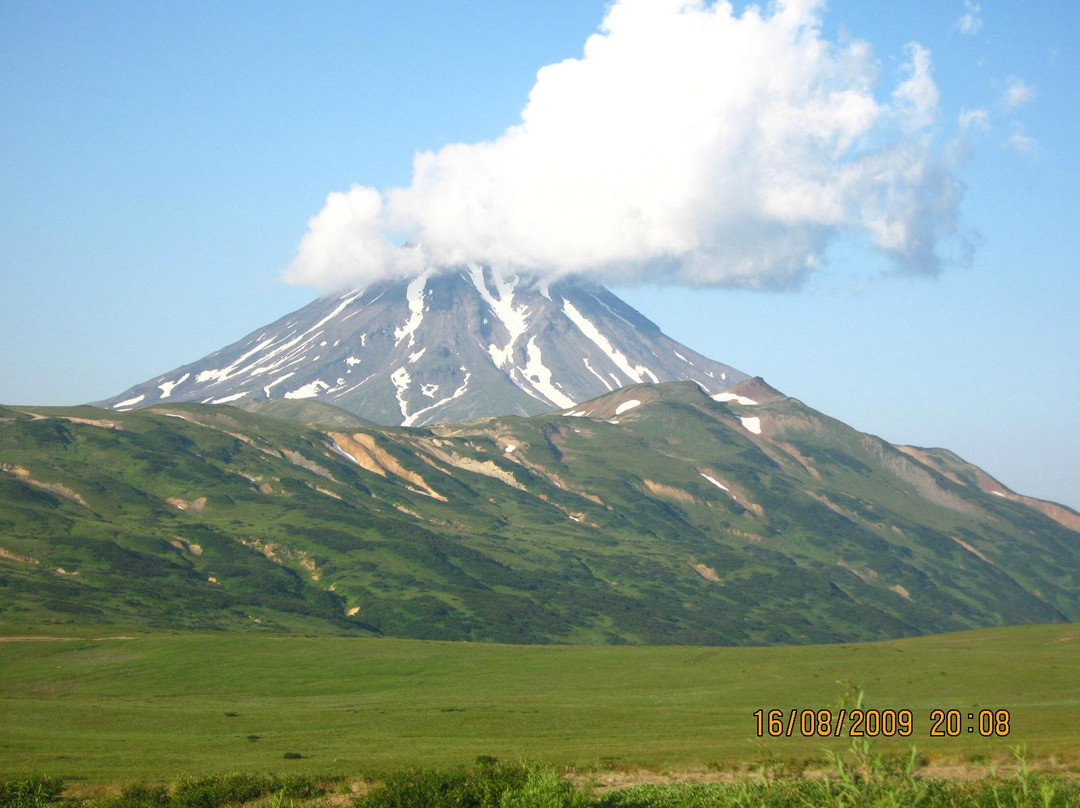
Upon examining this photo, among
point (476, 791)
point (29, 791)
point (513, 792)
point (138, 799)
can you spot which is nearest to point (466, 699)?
point (29, 791)

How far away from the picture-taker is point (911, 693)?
104m

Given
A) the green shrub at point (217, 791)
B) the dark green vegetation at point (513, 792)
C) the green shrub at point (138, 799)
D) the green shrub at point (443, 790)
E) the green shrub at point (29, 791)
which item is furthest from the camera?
the green shrub at point (217, 791)

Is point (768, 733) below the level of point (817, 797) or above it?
below

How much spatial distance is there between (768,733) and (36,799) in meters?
50.0

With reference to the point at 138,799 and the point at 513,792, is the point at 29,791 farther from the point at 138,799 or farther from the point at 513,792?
the point at 513,792

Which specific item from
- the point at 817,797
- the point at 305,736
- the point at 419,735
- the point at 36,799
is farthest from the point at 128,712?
the point at 817,797

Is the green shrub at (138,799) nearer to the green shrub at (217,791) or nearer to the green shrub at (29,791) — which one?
the green shrub at (217,791)

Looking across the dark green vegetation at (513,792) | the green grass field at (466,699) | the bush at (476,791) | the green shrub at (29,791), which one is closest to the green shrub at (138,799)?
the dark green vegetation at (513,792)

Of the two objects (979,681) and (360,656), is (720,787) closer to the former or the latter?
→ (979,681)

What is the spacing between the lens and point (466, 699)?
108m

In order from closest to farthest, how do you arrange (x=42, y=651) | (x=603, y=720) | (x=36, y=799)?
(x=36, y=799) < (x=603, y=720) < (x=42, y=651)

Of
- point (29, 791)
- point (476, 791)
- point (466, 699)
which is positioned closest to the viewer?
point (476, 791)

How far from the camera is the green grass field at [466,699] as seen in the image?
209 ft

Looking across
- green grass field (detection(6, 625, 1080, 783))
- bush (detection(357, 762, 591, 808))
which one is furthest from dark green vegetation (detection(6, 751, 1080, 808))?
green grass field (detection(6, 625, 1080, 783))
